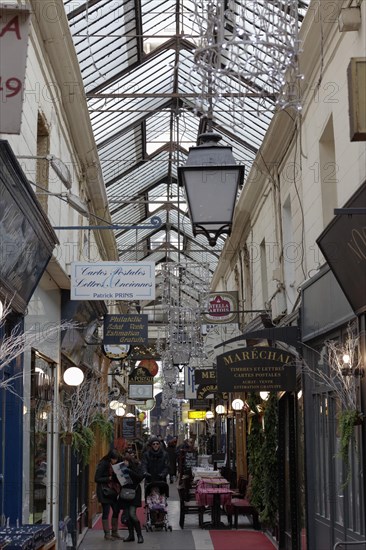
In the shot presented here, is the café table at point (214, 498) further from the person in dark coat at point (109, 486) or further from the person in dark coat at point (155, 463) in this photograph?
the person in dark coat at point (109, 486)

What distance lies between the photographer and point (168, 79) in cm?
2017

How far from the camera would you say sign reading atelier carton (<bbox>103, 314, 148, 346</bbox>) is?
17.5 metres

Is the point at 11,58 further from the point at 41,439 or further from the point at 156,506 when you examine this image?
the point at 156,506

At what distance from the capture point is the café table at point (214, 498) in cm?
1772

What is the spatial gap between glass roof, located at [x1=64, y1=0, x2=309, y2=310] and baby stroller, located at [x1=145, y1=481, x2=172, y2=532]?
5799mm

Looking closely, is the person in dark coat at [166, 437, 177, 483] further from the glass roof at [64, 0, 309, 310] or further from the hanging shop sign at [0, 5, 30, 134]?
the hanging shop sign at [0, 5, 30, 134]

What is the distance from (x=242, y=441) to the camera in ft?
73.0

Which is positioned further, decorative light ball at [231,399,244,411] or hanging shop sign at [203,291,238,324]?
hanging shop sign at [203,291,238,324]

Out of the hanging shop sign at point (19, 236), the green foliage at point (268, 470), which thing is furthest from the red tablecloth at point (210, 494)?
the hanging shop sign at point (19, 236)

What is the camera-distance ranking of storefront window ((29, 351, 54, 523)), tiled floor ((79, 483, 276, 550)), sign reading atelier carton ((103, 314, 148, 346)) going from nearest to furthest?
storefront window ((29, 351, 54, 523))
tiled floor ((79, 483, 276, 550))
sign reading atelier carton ((103, 314, 148, 346))

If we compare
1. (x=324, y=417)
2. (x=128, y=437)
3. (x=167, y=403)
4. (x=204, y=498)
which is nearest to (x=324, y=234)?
(x=324, y=417)

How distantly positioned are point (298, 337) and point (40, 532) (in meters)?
6.19

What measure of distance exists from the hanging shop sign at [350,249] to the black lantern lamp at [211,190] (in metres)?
1.10

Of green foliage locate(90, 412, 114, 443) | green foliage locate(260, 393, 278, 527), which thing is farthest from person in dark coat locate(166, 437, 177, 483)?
green foliage locate(260, 393, 278, 527)
